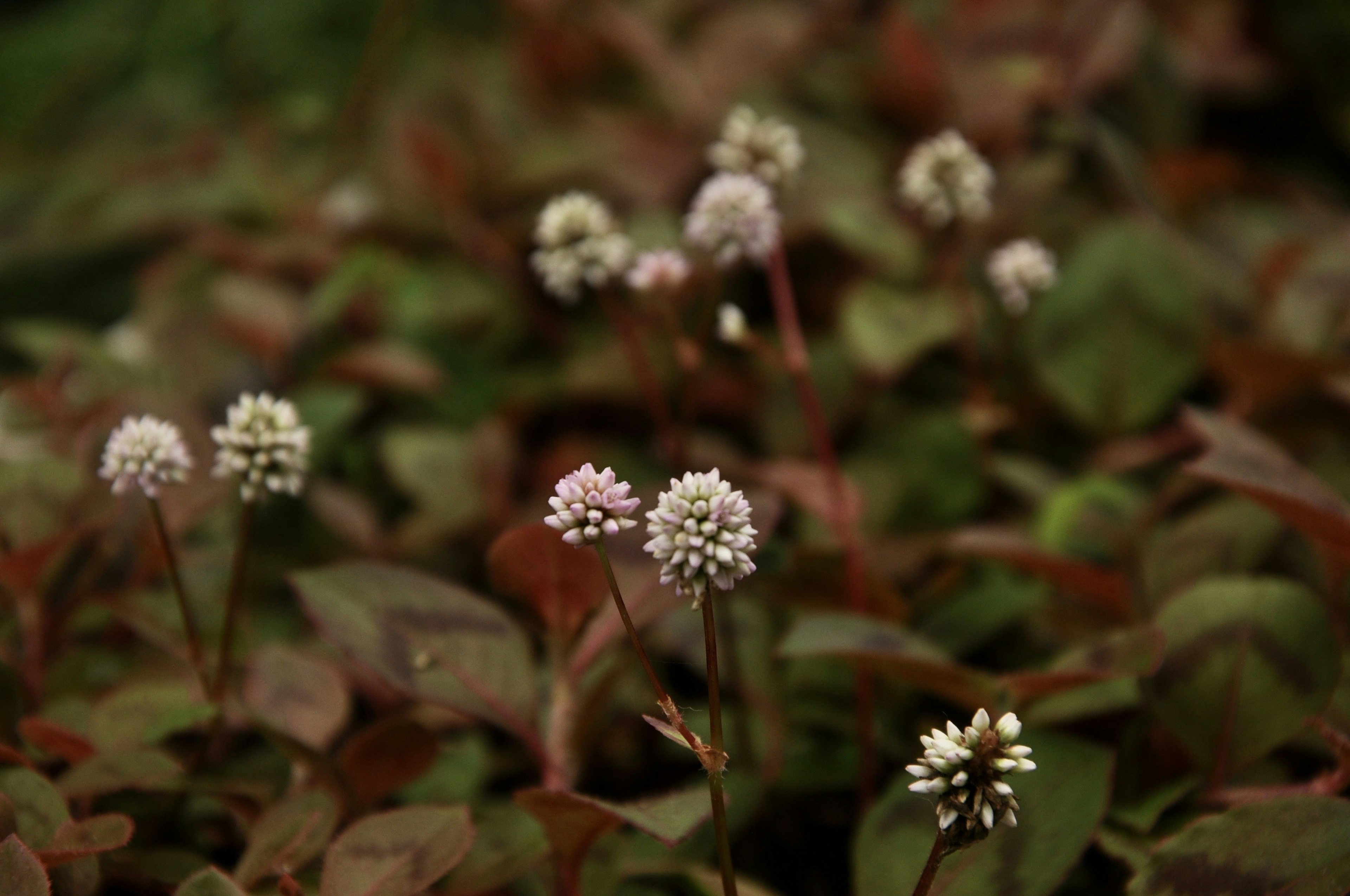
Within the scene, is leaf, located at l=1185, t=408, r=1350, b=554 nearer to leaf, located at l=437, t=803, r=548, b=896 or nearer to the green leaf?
the green leaf

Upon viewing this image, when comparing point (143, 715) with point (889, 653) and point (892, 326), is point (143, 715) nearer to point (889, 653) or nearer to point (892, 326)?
point (889, 653)

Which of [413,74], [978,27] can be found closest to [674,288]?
[978,27]

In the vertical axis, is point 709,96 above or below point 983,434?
above

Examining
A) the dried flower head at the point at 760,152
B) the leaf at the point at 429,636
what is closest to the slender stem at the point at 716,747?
the leaf at the point at 429,636

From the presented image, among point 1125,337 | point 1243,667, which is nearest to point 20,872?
point 1243,667

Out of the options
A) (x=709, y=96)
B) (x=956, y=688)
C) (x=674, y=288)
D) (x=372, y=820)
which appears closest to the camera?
(x=372, y=820)

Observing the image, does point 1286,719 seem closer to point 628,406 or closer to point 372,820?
point 372,820

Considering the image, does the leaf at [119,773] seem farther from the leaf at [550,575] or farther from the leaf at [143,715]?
the leaf at [550,575]
